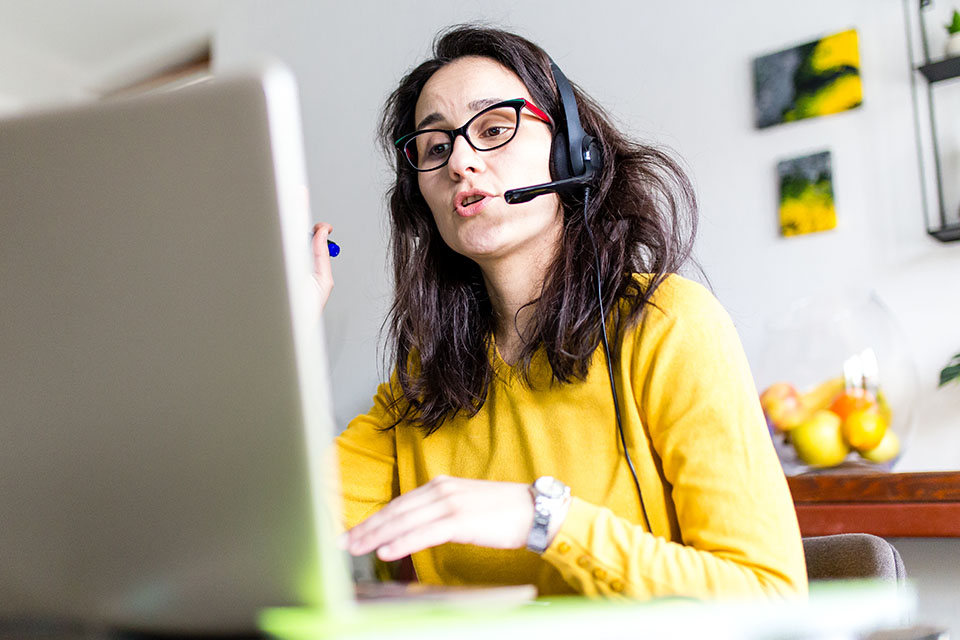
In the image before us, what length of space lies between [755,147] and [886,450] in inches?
30.5

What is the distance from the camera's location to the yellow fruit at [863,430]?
4.87 feet

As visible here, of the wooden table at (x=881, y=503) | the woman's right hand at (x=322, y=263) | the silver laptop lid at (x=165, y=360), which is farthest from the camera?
the wooden table at (x=881, y=503)

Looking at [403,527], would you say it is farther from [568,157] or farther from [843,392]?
[843,392]

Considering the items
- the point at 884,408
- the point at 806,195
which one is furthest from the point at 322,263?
the point at 806,195

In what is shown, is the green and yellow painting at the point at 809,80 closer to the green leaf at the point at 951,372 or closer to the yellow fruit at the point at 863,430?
the green leaf at the point at 951,372

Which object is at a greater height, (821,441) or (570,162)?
(570,162)

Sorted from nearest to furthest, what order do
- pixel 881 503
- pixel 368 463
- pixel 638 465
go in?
1. pixel 638 465
2. pixel 368 463
3. pixel 881 503

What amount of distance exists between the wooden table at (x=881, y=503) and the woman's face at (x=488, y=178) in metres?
0.66

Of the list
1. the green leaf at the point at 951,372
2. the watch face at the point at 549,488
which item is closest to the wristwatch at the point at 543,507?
the watch face at the point at 549,488

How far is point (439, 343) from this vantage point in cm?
127

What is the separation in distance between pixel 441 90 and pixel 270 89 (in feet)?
2.79

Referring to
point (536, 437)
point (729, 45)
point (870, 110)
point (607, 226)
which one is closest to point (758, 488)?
point (536, 437)

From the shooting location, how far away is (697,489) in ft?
2.83

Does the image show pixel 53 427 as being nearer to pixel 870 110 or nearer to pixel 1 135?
pixel 1 135
